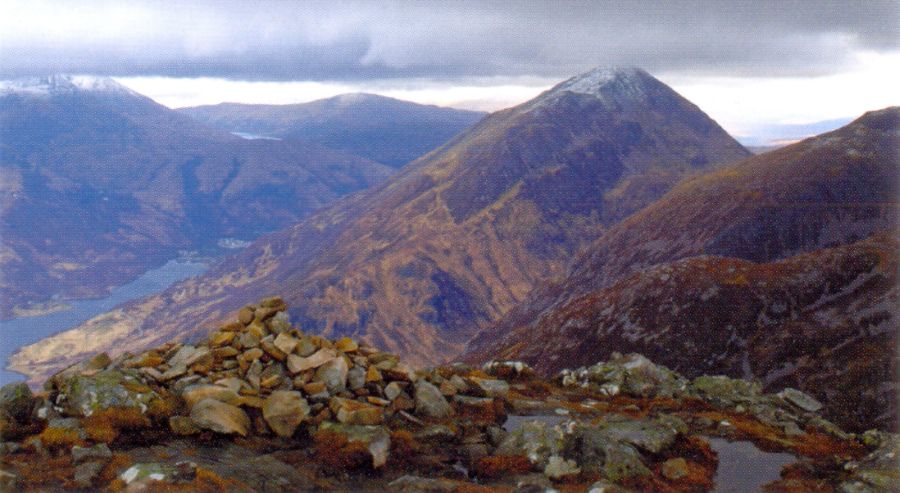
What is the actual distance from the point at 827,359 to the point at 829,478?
4951 cm

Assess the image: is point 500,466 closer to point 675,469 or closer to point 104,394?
point 675,469

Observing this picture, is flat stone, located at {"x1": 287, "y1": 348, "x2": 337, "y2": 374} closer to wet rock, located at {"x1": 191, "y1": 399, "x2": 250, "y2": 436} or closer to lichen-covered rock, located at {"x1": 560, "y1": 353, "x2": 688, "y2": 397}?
wet rock, located at {"x1": 191, "y1": 399, "x2": 250, "y2": 436}

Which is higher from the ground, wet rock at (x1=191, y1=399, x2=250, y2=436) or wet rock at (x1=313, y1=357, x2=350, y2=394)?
wet rock at (x1=313, y1=357, x2=350, y2=394)

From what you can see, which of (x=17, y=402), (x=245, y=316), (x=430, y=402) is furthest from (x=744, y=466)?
(x=17, y=402)

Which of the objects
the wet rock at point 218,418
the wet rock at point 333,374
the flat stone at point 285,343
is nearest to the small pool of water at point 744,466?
the wet rock at point 333,374

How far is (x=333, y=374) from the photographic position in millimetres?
22109

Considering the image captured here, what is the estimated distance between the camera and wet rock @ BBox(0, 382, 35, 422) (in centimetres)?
1955

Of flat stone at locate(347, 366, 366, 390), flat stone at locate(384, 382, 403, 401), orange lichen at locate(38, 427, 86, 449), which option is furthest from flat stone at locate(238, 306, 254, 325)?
orange lichen at locate(38, 427, 86, 449)

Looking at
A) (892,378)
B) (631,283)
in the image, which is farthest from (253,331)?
(631,283)

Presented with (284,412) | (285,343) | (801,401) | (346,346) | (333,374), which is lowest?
(801,401)

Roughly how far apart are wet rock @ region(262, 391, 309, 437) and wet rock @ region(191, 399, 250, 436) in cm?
78

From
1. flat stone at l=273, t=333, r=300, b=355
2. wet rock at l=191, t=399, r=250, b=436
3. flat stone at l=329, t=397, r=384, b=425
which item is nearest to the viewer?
wet rock at l=191, t=399, r=250, b=436

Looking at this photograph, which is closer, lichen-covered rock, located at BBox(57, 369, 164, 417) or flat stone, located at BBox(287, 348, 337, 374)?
lichen-covered rock, located at BBox(57, 369, 164, 417)

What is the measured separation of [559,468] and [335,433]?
6895 mm
